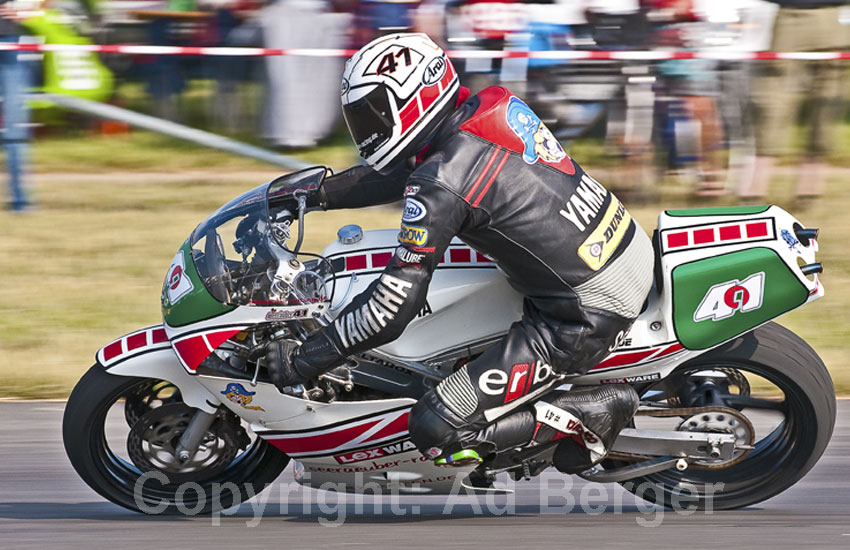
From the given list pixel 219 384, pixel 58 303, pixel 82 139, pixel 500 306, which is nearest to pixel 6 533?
pixel 219 384

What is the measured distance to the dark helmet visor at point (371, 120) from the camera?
147 inches

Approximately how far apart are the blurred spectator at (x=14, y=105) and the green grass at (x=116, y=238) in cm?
30

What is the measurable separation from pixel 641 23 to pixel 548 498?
509 cm

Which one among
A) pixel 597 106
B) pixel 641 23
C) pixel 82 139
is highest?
pixel 641 23

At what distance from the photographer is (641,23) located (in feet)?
28.7

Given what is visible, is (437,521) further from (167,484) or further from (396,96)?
(396,96)

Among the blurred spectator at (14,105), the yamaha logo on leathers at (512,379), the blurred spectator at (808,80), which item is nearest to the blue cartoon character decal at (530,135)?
the yamaha logo on leathers at (512,379)

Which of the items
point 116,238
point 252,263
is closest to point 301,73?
point 116,238

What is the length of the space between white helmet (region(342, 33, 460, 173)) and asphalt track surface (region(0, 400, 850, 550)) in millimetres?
1396

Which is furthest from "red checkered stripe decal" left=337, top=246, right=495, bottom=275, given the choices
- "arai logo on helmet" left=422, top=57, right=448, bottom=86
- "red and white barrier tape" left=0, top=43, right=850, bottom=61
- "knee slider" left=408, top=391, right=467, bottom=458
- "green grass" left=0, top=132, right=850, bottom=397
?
"red and white barrier tape" left=0, top=43, right=850, bottom=61

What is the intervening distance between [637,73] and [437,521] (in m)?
5.32

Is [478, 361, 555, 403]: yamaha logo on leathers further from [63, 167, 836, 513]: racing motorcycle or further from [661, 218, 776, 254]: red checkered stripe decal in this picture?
[661, 218, 776, 254]: red checkered stripe decal

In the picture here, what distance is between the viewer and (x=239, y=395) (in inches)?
160

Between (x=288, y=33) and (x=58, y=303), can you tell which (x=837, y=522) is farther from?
(x=288, y=33)
